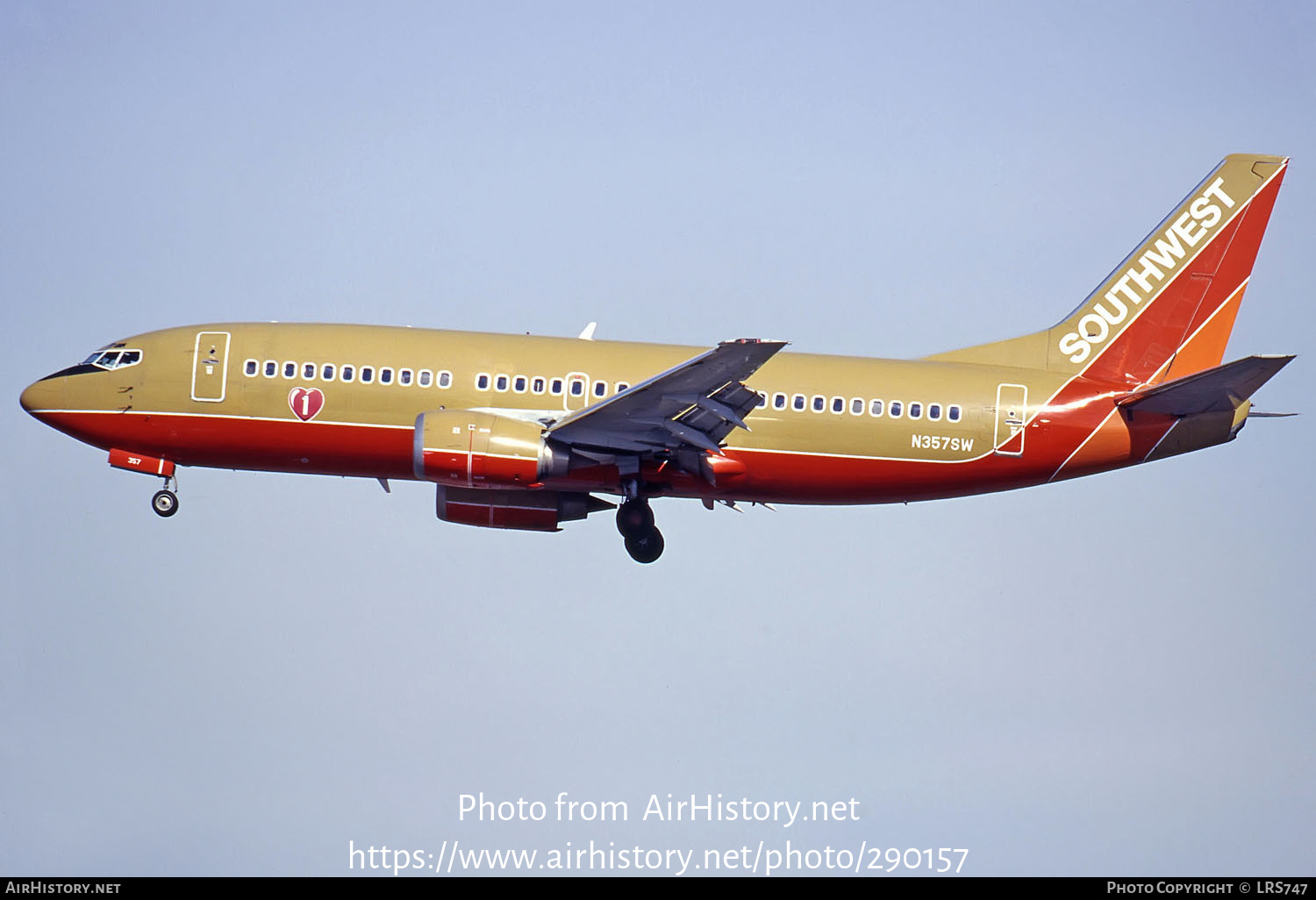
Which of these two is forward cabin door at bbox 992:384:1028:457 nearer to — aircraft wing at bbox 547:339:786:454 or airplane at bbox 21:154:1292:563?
airplane at bbox 21:154:1292:563

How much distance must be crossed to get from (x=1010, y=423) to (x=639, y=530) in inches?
370

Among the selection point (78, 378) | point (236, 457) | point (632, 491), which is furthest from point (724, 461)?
point (78, 378)

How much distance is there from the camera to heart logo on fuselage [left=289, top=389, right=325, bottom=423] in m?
38.8

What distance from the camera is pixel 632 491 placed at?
39125 mm

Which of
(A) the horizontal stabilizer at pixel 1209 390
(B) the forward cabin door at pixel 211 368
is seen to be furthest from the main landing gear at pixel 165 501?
(A) the horizontal stabilizer at pixel 1209 390

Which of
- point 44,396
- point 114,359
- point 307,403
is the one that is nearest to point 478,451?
point 307,403

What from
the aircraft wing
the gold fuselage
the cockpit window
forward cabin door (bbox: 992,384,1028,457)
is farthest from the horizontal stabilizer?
the cockpit window

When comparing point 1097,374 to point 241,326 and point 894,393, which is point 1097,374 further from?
point 241,326

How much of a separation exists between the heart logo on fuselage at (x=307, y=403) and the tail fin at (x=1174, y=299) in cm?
1550

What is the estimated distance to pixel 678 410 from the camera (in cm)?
Result: 3672

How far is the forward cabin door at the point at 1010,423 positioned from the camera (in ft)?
127

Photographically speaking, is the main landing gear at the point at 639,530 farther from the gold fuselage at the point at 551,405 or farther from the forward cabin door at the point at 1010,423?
the forward cabin door at the point at 1010,423

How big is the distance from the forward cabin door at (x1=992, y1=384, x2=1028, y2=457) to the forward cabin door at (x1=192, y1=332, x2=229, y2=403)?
18873mm

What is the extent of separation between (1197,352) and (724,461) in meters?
12.5
